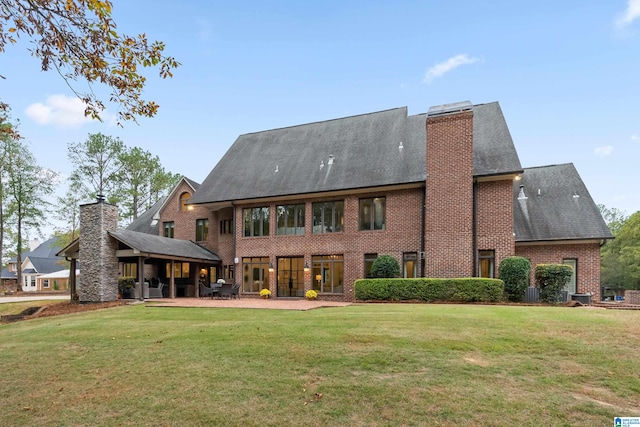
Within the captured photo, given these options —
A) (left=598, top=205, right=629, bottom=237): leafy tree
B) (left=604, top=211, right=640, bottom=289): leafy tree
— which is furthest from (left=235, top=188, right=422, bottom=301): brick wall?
(left=598, top=205, right=629, bottom=237): leafy tree

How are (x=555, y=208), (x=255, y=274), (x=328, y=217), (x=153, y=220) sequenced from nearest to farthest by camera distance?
(x=555, y=208) → (x=328, y=217) → (x=255, y=274) → (x=153, y=220)

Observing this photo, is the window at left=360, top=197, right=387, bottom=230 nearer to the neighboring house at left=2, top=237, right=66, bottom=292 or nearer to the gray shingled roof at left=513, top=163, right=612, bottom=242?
the gray shingled roof at left=513, top=163, right=612, bottom=242

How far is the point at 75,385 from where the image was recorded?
564cm

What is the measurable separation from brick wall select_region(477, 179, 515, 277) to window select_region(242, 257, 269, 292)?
35.9 ft

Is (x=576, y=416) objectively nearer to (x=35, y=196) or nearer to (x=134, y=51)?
(x=134, y=51)

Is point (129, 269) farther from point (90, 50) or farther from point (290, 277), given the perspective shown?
point (90, 50)

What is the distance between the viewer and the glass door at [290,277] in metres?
20.1

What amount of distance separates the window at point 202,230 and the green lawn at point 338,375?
1536 centimetres

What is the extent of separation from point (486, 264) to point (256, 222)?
1192 cm

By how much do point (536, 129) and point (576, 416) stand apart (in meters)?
36.0

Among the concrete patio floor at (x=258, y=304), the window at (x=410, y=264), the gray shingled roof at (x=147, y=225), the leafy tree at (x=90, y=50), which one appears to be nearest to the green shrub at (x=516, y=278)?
the window at (x=410, y=264)

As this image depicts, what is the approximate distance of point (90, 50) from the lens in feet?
17.6

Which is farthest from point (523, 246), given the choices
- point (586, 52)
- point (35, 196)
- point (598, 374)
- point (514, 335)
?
point (35, 196)

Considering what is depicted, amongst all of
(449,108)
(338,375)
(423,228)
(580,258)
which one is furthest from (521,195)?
(338,375)
